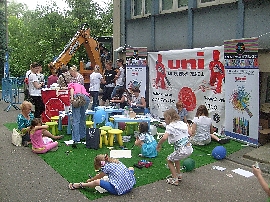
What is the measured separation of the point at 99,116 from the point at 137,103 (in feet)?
4.76

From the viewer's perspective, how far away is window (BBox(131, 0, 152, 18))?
13.6 metres

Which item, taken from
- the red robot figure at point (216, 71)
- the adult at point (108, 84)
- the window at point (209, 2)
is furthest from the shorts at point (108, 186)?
the adult at point (108, 84)

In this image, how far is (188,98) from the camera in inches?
423

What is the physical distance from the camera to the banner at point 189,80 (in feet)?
31.4

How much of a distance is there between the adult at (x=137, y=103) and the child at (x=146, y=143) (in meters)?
2.86

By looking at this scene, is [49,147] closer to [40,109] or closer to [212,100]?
[40,109]

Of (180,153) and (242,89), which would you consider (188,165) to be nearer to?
(180,153)

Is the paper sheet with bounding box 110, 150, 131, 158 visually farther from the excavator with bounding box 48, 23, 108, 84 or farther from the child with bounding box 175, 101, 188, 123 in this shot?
the excavator with bounding box 48, 23, 108, 84

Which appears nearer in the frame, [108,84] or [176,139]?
[176,139]

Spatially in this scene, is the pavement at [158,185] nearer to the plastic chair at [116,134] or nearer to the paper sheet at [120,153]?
the paper sheet at [120,153]

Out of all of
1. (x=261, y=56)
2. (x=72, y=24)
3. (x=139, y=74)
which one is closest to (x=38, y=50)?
(x=72, y=24)

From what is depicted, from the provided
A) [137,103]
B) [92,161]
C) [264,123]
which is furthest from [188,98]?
[92,161]

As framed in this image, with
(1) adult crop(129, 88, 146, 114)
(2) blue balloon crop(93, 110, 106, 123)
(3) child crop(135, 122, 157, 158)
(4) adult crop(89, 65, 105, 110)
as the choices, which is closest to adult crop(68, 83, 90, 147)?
(2) blue balloon crop(93, 110, 106, 123)

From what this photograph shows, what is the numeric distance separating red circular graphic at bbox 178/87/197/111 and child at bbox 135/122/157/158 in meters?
3.08
